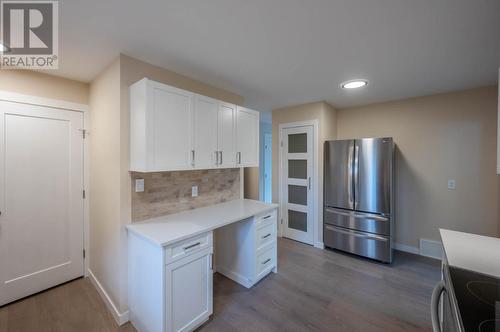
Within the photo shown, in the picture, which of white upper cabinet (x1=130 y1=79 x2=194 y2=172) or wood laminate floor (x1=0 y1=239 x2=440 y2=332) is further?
wood laminate floor (x1=0 y1=239 x2=440 y2=332)

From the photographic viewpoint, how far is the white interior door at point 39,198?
2.08m

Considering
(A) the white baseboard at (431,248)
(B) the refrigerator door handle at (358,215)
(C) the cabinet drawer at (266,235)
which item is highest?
(B) the refrigerator door handle at (358,215)

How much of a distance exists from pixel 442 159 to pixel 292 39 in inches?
116

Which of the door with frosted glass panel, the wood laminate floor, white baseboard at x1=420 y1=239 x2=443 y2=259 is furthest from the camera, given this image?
the door with frosted glass panel

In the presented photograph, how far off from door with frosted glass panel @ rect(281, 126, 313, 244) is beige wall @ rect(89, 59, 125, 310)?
106 inches

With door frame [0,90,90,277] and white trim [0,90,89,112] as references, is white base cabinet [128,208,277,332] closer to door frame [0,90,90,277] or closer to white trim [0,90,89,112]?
door frame [0,90,90,277]

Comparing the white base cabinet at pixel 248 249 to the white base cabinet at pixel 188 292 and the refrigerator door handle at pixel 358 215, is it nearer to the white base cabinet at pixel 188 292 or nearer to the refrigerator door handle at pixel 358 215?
the white base cabinet at pixel 188 292

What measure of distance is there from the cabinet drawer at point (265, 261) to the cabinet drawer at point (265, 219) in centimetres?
33

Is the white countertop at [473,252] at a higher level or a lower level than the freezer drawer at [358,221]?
higher

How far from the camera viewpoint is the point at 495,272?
1.16 meters

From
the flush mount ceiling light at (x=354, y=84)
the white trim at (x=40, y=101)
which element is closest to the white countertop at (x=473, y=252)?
the flush mount ceiling light at (x=354, y=84)

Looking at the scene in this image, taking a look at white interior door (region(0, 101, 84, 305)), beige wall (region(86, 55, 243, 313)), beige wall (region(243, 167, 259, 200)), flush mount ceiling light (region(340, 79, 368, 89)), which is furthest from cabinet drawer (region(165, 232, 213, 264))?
beige wall (region(243, 167, 259, 200))

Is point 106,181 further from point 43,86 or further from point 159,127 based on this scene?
point 43,86

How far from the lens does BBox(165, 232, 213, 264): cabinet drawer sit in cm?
156
